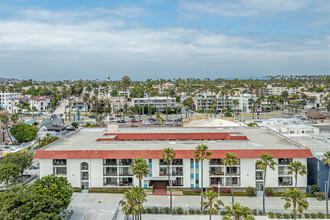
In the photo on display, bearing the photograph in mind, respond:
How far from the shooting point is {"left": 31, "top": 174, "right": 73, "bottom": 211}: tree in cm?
3244

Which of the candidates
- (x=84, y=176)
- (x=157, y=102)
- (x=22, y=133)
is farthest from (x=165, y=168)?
(x=157, y=102)

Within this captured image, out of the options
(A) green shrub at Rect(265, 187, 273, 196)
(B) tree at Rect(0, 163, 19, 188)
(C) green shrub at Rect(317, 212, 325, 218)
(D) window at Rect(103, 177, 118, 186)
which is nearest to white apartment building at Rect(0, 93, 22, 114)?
(B) tree at Rect(0, 163, 19, 188)

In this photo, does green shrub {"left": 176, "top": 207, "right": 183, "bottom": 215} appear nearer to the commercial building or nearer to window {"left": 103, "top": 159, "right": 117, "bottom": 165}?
the commercial building

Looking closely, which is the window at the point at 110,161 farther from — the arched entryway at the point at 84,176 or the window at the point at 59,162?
the window at the point at 59,162

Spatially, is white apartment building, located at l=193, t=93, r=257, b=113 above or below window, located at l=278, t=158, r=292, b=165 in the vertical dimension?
above

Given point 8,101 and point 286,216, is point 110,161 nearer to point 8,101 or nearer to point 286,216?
point 286,216

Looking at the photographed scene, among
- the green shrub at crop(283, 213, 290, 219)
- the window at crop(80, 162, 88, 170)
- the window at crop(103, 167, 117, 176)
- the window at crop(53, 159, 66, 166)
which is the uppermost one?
the window at crop(53, 159, 66, 166)

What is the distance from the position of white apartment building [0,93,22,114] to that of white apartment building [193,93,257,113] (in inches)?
3492

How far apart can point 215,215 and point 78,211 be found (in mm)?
16838

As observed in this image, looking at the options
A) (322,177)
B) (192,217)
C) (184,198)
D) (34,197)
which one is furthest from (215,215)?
(34,197)

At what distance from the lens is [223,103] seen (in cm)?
14462

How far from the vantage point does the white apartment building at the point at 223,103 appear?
5640 inches

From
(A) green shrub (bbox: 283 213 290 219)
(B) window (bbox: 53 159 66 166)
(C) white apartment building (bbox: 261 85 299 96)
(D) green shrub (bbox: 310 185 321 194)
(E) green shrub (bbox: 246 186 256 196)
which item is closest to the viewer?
(A) green shrub (bbox: 283 213 290 219)

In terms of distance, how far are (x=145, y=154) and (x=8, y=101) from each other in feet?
421
